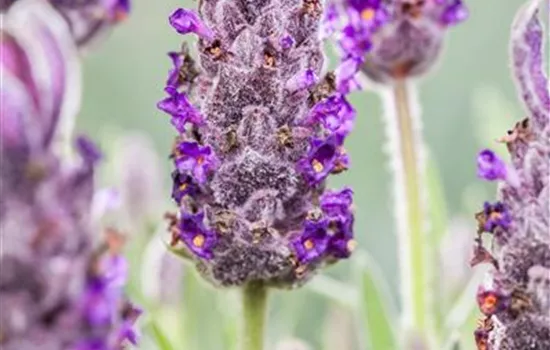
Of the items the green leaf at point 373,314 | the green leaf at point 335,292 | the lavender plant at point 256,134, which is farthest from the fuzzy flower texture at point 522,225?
the green leaf at point 335,292

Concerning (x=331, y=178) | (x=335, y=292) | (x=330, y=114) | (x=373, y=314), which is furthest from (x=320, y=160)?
(x=331, y=178)

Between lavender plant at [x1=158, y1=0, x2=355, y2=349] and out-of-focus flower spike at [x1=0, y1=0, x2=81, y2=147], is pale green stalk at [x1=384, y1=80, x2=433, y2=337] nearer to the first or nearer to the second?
lavender plant at [x1=158, y1=0, x2=355, y2=349]

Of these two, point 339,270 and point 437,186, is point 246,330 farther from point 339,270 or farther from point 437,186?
point 339,270

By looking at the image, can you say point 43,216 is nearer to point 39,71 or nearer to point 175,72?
point 39,71

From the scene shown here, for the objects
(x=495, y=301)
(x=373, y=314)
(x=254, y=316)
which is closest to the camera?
(x=495, y=301)

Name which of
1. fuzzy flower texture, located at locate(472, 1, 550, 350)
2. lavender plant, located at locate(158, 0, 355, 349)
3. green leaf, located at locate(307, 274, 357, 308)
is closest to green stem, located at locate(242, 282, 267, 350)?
lavender plant, located at locate(158, 0, 355, 349)

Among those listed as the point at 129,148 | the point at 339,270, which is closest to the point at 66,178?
the point at 129,148

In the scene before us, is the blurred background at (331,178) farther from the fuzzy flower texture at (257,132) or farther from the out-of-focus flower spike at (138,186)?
the fuzzy flower texture at (257,132)
